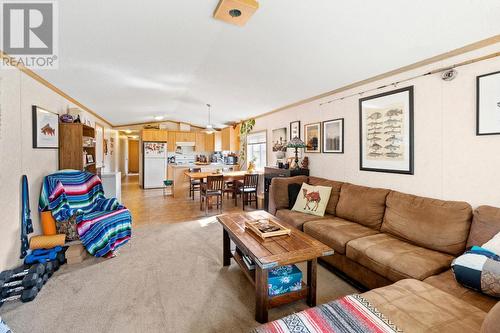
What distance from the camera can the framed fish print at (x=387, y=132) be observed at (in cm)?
259

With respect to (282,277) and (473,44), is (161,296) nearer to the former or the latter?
(282,277)

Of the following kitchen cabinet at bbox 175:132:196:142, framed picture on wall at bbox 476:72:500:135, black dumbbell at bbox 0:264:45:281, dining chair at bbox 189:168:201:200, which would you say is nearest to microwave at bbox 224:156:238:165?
dining chair at bbox 189:168:201:200

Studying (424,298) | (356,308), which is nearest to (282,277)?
(356,308)

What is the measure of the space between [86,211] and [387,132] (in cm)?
406

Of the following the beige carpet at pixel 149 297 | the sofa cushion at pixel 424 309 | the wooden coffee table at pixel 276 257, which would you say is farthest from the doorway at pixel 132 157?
the sofa cushion at pixel 424 309

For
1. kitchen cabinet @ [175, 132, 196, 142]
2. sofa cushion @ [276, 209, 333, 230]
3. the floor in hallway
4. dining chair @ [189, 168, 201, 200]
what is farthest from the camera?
kitchen cabinet @ [175, 132, 196, 142]

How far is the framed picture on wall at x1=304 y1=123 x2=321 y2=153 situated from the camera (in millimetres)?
3969

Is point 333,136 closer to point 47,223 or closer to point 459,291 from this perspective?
point 459,291

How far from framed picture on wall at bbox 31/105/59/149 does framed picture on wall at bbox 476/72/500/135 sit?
4.68 meters

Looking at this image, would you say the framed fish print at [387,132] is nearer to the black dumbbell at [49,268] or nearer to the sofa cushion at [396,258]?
the sofa cushion at [396,258]

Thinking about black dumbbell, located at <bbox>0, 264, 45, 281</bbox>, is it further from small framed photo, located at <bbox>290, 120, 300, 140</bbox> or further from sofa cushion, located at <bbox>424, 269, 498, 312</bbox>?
small framed photo, located at <bbox>290, 120, 300, 140</bbox>

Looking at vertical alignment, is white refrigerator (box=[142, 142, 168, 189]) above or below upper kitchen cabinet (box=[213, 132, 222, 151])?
below

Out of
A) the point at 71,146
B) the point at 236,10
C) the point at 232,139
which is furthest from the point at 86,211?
the point at 232,139

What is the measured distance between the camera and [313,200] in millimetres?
3201
